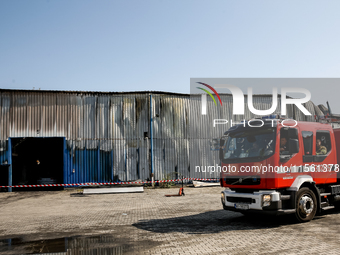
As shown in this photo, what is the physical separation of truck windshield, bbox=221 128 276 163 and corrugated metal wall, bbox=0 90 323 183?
1321cm

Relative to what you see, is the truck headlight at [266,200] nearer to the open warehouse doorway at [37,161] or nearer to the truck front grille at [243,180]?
the truck front grille at [243,180]

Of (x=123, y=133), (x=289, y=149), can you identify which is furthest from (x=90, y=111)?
(x=289, y=149)

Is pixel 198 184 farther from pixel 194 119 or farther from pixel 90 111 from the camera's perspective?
pixel 90 111

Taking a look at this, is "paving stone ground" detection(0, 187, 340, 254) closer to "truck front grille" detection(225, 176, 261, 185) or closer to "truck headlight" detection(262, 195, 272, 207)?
"truck headlight" detection(262, 195, 272, 207)

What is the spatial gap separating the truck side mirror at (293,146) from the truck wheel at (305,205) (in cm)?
118

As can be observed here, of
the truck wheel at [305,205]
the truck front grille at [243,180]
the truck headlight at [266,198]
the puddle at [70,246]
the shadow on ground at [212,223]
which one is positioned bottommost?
the shadow on ground at [212,223]

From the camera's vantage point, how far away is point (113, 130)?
23.0 metres

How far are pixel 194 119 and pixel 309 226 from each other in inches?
626

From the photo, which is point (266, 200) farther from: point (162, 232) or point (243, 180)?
point (162, 232)

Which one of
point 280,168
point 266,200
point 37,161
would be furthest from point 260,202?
point 37,161

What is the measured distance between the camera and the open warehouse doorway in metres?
24.7

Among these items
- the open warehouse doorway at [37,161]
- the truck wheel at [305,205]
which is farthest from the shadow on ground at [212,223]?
the open warehouse doorway at [37,161]

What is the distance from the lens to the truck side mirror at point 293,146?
9.34m

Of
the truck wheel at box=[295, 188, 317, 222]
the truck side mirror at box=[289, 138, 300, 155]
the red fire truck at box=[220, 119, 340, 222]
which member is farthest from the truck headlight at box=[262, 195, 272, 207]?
the truck side mirror at box=[289, 138, 300, 155]
